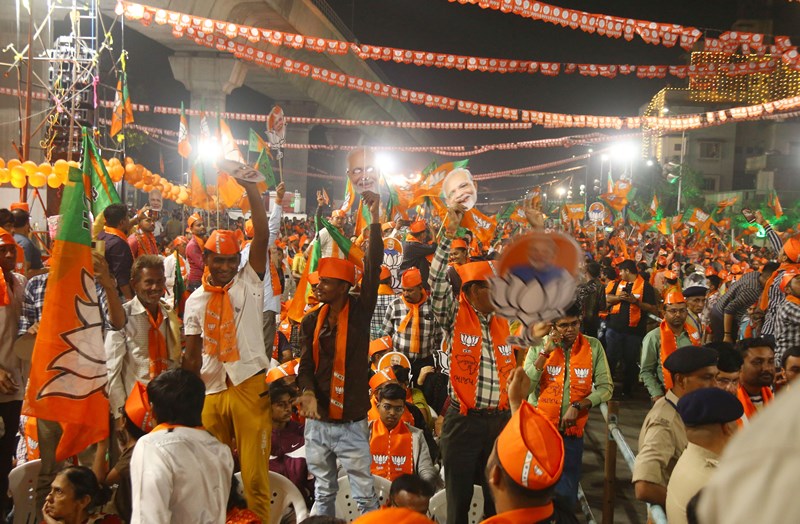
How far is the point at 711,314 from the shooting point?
11.1 metres

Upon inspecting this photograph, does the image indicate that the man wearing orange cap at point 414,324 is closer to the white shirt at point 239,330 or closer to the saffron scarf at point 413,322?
the saffron scarf at point 413,322

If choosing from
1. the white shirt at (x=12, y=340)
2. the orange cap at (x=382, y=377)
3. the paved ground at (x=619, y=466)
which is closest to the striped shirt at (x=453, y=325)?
the orange cap at (x=382, y=377)

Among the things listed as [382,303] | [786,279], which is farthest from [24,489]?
[786,279]

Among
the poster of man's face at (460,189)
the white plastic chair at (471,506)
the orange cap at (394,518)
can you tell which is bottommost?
the white plastic chair at (471,506)

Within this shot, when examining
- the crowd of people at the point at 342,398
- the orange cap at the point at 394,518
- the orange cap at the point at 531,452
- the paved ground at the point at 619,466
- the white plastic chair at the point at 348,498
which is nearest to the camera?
the orange cap at the point at 394,518

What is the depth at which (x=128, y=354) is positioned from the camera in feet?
17.8

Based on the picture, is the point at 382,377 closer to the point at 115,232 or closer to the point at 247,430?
the point at 247,430

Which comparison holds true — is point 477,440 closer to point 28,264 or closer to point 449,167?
point 28,264

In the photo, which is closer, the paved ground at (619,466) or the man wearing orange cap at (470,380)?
the man wearing orange cap at (470,380)

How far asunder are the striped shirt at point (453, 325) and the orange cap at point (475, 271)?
173 mm

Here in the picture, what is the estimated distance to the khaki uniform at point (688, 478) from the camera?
3.17 metres

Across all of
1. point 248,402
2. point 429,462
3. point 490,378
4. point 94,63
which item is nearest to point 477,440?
point 490,378

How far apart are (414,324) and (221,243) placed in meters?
2.86

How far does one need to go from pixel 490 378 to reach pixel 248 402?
1644mm
